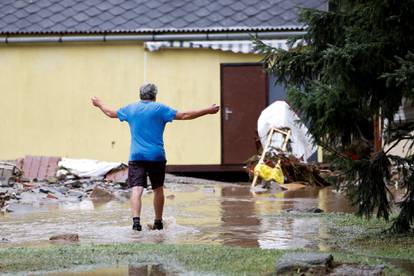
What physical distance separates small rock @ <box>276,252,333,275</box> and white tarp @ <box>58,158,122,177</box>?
11797mm

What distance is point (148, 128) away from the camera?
9.95m

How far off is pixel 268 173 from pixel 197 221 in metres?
6.47

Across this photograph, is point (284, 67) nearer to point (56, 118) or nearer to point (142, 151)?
point (142, 151)

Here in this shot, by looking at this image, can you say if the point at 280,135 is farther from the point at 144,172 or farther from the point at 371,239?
the point at 371,239

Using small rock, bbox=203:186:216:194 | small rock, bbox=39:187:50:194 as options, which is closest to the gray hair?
small rock, bbox=39:187:50:194

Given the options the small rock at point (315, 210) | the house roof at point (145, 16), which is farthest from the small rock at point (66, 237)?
the house roof at point (145, 16)

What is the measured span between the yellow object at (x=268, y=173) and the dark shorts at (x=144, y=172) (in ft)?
23.7

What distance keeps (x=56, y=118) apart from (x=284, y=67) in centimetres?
1243

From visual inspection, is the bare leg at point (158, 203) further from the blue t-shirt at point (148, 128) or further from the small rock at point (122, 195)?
the small rock at point (122, 195)

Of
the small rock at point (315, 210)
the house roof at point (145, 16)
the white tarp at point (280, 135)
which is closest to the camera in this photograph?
the small rock at point (315, 210)

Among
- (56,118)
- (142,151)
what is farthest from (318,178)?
(142,151)

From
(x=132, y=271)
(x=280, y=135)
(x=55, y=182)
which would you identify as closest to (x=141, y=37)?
(x=280, y=135)

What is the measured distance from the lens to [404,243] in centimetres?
824

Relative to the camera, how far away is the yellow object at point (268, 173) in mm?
17109
